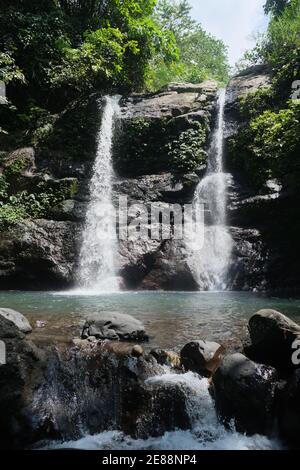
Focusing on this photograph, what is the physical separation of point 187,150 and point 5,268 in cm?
769

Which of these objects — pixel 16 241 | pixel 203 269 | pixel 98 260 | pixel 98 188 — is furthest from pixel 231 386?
pixel 98 188

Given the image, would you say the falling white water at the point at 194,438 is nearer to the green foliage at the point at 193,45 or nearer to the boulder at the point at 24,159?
the boulder at the point at 24,159

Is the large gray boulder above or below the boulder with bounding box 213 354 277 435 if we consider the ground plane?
above

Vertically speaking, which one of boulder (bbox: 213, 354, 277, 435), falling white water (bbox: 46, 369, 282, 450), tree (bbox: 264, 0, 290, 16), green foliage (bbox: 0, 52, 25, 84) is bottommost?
falling white water (bbox: 46, 369, 282, 450)

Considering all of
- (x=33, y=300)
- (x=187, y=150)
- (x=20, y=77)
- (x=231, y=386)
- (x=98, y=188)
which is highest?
(x=20, y=77)

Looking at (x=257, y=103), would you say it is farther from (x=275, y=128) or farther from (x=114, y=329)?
(x=114, y=329)

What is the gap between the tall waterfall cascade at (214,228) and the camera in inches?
450

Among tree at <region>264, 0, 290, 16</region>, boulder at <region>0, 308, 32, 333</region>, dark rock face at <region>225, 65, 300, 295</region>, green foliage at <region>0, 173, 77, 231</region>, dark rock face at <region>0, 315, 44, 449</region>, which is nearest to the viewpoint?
dark rock face at <region>0, 315, 44, 449</region>

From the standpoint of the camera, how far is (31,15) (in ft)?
52.5

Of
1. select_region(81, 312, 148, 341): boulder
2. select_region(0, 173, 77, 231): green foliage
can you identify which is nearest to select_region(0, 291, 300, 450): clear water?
select_region(81, 312, 148, 341): boulder

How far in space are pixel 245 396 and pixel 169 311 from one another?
137 inches

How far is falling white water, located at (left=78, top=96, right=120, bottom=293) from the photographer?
11.6 m

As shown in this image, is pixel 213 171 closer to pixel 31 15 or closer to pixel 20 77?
pixel 20 77

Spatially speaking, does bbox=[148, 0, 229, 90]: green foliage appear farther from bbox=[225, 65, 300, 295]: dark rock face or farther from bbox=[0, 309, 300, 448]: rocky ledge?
bbox=[0, 309, 300, 448]: rocky ledge
